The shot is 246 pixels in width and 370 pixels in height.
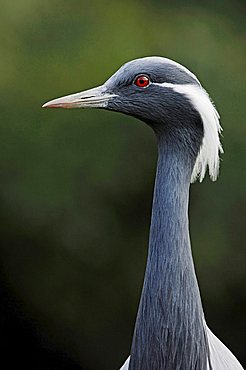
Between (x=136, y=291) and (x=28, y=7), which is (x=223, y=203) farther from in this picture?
(x=28, y=7)

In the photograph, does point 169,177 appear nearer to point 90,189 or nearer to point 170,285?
point 170,285

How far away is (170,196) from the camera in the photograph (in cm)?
190

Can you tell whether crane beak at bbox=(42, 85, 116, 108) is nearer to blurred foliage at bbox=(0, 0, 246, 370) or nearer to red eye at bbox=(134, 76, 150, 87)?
red eye at bbox=(134, 76, 150, 87)

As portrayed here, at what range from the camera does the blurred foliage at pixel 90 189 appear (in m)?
3.02

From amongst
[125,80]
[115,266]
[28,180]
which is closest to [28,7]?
[28,180]

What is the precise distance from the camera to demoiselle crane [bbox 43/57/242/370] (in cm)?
187

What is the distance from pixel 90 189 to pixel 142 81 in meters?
1.17

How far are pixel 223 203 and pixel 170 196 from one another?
1.15m

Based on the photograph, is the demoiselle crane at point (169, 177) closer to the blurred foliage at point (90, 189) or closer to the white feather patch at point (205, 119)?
the white feather patch at point (205, 119)

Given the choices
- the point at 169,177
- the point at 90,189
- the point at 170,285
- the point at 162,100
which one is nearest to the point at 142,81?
the point at 162,100

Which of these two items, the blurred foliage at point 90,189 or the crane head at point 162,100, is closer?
the crane head at point 162,100

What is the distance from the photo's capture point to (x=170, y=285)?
1.94 meters

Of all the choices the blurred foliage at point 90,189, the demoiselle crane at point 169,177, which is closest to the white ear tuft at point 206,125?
the demoiselle crane at point 169,177

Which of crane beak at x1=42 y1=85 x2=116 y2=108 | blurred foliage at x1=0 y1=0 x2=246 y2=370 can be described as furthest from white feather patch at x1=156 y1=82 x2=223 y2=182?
blurred foliage at x1=0 y1=0 x2=246 y2=370
